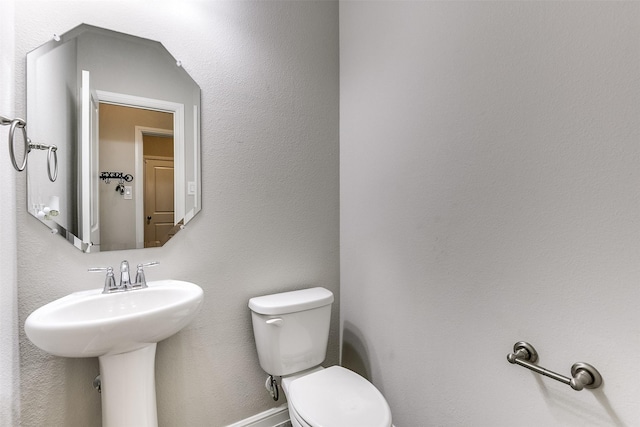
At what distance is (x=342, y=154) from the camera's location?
174 centimetres

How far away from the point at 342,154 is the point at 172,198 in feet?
3.03

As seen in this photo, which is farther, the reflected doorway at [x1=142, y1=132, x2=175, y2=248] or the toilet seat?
the reflected doorway at [x1=142, y1=132, x2=175, y2=248]

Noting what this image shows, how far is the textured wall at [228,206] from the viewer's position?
111 centimetres

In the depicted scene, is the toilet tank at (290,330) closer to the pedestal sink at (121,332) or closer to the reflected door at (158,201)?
the pedestal sink at (121,332)

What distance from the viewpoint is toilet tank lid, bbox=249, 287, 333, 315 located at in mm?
1346

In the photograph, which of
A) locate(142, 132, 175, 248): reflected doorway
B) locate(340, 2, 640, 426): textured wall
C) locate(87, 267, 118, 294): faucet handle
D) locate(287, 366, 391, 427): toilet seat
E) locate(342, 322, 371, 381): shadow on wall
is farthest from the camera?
locate(342, 322, 371, 381): shadow on wall

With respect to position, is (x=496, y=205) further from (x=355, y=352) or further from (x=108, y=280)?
(x=108, y=280)

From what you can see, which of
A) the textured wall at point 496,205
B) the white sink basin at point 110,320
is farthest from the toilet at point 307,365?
the white sink basin at point 110,320

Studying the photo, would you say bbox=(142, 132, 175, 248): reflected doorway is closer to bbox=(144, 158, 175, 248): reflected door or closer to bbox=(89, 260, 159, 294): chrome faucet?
bbox=(144, 158, 175, 248): reflected door

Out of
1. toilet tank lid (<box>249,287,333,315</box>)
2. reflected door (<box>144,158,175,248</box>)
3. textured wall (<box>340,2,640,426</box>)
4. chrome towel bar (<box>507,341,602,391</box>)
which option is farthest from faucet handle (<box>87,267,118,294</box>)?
chrome towel bar (<box>507,341,602,391</box>)

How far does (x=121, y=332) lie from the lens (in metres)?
0.91

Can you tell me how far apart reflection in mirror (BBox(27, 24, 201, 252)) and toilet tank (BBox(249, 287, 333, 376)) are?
55 centimetres

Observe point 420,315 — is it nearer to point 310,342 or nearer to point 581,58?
point 310,342

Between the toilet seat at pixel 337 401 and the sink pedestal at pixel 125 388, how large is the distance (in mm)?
547
